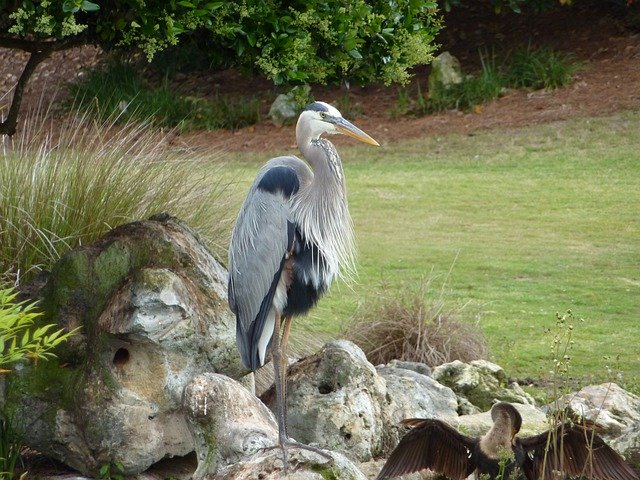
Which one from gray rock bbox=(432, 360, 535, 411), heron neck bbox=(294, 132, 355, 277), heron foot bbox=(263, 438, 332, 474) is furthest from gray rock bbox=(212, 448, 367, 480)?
gray rock bbox=(432, 360, 535, 411)

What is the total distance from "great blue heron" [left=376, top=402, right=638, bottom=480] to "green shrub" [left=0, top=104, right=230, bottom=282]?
249 cm

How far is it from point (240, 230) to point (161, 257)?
0.63 metres

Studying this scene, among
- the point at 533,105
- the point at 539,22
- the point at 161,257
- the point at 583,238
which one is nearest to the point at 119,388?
the point at 161,257

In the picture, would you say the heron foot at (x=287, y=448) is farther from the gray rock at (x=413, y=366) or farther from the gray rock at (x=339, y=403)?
the gray rock at (x=413, y=366)

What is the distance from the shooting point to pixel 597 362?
27.5 feet

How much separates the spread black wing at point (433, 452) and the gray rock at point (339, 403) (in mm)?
300

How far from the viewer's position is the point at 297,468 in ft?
14.6

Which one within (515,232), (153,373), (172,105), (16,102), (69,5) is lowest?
(515,232)

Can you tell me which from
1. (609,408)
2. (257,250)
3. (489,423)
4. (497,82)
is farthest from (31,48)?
(497,82)

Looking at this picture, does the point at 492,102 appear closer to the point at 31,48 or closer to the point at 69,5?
the point at 31,48

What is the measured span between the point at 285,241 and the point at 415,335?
3.04 meters

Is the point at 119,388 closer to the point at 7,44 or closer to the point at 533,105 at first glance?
the point at 7,44

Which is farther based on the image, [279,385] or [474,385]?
[474,385]

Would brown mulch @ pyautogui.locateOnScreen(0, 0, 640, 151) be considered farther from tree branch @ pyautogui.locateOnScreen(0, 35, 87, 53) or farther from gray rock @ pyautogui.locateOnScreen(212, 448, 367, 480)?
gray rock @ pyautogui.locateOnScreen(212, 448, 367, 480)
